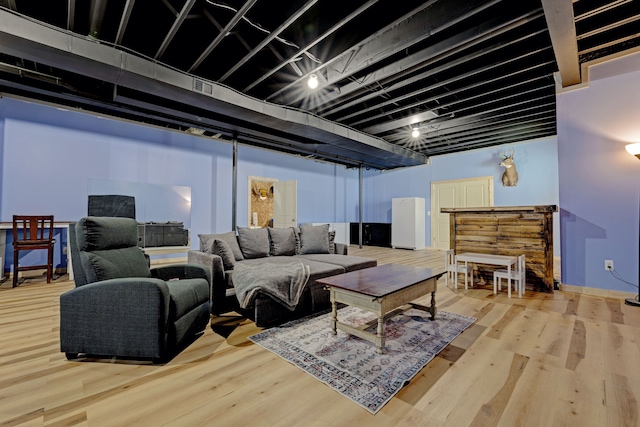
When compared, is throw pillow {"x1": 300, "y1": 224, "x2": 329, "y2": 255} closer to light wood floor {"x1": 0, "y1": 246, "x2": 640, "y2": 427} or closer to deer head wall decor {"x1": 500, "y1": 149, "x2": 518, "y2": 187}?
light wood floor {"x1": 0, "y1": 246, "x2": 640, "y2": 427}

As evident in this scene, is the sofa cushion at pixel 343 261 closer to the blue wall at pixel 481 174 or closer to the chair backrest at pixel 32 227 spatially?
the chair backrest at pixel 32 227

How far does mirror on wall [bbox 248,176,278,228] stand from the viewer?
739cm

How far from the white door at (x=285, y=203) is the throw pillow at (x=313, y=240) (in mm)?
2846

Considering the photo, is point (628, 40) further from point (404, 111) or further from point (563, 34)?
point (404, 111)

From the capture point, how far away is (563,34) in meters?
2.82

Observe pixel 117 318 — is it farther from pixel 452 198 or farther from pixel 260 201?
pixel 452 198

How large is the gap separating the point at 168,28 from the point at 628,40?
544 centimetres

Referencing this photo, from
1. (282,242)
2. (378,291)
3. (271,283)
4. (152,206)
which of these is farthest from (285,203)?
(378,291)

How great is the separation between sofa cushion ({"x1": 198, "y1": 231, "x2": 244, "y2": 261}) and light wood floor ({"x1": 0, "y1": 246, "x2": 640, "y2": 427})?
1082mm

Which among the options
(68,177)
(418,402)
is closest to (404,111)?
(418,402)

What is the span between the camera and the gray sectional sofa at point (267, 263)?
2693 mm

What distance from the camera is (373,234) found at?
998cm

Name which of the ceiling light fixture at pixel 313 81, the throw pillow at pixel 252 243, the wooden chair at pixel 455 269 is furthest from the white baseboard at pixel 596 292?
the ceiling light fixture at pixel 313 81

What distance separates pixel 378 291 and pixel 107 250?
2193mm
